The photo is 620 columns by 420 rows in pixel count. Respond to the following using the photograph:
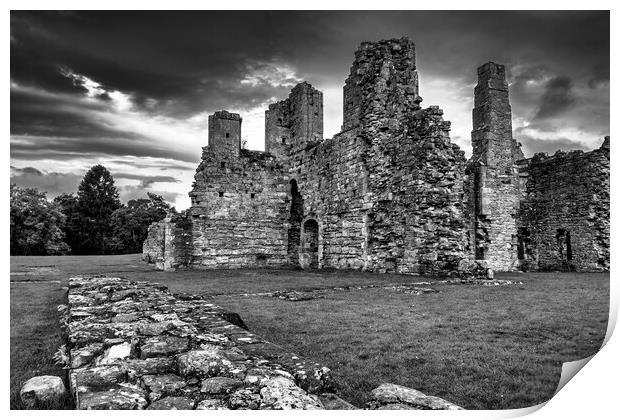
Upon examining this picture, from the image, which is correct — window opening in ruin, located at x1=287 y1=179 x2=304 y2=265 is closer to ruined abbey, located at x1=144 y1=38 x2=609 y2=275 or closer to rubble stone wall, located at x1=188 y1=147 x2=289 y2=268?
ruined abbey, located at x1=144 y1=38 x2=609 y2=275

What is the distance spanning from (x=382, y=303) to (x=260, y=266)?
11.5 meters

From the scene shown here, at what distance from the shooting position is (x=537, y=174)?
21391 millimetres

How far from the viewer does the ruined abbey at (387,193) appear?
1348cm

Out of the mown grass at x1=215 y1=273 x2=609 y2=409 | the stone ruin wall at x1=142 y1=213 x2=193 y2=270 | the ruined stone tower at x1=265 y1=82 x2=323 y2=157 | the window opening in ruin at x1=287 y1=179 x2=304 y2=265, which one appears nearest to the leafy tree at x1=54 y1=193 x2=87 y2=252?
the mown grass at x1=215 y1=273 x2=609 y2=409

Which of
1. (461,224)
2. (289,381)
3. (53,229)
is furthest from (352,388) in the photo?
(461,224)

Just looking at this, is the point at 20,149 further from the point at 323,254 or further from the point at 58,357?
the point at 323,254

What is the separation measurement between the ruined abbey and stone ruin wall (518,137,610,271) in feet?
0.15

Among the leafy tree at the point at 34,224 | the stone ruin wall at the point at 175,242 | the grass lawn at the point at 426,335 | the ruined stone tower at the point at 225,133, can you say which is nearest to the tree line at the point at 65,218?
the leafy tree at the point at 34,224

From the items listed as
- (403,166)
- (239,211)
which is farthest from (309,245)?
(403,166)

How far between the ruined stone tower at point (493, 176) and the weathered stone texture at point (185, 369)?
59.1 feet

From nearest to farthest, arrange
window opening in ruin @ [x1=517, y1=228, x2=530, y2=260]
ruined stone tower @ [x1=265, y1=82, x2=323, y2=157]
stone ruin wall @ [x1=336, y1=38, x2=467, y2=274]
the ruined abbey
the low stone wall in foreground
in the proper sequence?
the low stone wall in foreground
stone ruin wall @ [x1=336, y1=38, x2=467, y2=274]
the ruined abbey
ruined stone tower @ [x1=265, y1=82, x2=323, y2=157]
window opening in ruin @ [x1=517, y1=228, x2=530, y2=260]

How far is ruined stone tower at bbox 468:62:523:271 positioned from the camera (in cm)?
2062

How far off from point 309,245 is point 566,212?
11.5 meters

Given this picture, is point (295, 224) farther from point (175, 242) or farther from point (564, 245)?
point (564, 245)
